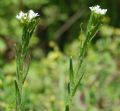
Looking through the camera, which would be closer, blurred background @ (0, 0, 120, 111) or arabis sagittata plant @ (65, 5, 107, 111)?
arabis sagittata plant @ (65, 5, 107, 111)

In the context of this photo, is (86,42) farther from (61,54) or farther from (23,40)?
(61,54)

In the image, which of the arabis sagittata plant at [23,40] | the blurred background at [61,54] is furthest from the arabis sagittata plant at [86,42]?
the blurred background at [61,54]

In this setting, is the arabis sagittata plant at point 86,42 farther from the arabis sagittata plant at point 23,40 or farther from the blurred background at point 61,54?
the blurred background at point 61,54

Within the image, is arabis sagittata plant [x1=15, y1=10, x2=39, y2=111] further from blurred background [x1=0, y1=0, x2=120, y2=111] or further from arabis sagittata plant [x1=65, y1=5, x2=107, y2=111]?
blurred background [x1=0, y1=0, x2=120, y2=111]

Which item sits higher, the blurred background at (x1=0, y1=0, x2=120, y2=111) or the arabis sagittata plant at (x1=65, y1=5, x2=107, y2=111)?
the blurred background at (x1=0, y1=0, x2=120, y2=111)

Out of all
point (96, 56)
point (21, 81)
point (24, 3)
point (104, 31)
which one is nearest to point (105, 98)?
point (96, 56)

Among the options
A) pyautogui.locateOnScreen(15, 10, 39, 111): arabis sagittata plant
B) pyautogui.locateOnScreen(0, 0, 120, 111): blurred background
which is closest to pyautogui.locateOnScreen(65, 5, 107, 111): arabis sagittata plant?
pyautogui.locateOnScreen(15, 10, 39, 111): arabis sagittata plant

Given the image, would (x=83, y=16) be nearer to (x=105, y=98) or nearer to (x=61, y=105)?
(x=105, y=98)

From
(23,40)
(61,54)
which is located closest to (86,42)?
(23,40)
